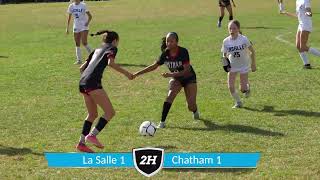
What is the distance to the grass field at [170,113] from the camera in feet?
27.4

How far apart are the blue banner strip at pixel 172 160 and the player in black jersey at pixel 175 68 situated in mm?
1974

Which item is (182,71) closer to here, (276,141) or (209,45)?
(276,141)

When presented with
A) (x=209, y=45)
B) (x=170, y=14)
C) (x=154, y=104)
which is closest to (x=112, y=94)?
(x=154, y=104)

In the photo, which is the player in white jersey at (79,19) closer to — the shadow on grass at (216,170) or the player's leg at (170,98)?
the player's leg at (170,98)

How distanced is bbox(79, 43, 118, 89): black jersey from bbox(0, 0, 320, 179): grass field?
3.83ft

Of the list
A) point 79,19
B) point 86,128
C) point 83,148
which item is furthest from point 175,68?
point 79,19

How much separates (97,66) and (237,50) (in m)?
3.86

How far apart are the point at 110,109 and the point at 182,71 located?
1.87 m

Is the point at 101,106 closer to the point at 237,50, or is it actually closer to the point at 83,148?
the point at 83,148

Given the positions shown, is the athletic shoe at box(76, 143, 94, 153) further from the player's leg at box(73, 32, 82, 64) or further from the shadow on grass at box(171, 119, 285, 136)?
the player's leg at box(73, 32, 82, 64)

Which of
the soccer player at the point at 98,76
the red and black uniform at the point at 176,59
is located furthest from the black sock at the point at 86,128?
the red and black uniform at the point at 176,59

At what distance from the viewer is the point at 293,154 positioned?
8.63 meters

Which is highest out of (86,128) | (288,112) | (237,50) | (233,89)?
(237,50)

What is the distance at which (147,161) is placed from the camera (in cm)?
776
